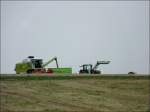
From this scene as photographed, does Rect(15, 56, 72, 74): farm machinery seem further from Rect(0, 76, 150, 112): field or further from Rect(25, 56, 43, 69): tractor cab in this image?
Rect(0, 76, 150, 112): field

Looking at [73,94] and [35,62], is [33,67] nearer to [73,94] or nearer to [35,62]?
[35,62]

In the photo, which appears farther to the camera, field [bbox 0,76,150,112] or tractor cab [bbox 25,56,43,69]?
tractor cab [bbox 25,56,43,69]

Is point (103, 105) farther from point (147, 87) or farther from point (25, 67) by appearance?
point (25, 67)

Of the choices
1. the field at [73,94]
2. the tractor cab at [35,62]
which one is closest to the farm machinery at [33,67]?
the tractor cab at [35,62]

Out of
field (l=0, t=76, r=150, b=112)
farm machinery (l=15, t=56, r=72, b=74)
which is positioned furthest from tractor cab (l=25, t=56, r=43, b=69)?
field (l=0, t=76, r=150, b=112)

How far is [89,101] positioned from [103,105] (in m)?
0.87

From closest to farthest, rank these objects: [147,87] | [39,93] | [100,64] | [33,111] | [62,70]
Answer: [33,111] → [39,93] → [147,87] → [62,70] → [100,64]

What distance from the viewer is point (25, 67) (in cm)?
3566

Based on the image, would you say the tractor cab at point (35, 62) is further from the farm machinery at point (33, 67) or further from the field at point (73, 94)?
the field at point (73, 94)

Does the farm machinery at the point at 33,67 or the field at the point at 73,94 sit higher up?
the farm machinery at the point at 33,67

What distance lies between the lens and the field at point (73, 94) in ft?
61.3

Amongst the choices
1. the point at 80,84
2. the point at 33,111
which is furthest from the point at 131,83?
the point at 33,111

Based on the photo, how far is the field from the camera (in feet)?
61.3

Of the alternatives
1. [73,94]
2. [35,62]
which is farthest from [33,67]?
[73,94]
